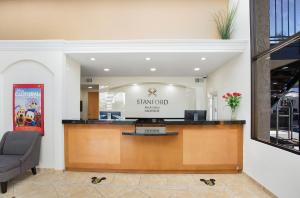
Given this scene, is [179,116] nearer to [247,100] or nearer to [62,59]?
[247,100]

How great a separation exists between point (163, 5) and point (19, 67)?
3.88 meters

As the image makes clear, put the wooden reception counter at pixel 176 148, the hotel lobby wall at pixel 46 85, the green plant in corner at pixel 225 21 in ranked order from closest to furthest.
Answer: the wooden reception counter at pixel 176 148
the hotel lobby wall at pixel 46 85
the green plant in corner at pixel 225 21

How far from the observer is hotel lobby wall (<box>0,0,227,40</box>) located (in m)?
5.13

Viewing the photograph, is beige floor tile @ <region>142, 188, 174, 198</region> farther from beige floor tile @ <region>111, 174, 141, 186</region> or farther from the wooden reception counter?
the wooden reception counter

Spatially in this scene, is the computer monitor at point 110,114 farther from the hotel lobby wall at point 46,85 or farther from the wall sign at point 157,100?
the hotel lobby wall at point 46,85

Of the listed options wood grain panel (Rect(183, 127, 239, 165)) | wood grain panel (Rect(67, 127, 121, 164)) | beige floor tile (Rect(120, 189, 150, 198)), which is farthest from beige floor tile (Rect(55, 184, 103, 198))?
wood grain panel (Rect(183, 127, 239, 165))

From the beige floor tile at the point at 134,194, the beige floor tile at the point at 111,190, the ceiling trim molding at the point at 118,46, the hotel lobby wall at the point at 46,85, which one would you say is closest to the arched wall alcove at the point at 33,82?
the hotel lobby wall at the point at 46,85

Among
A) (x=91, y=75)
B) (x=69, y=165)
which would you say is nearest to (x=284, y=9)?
(x=69, y=165)

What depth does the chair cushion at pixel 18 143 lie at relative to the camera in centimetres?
390

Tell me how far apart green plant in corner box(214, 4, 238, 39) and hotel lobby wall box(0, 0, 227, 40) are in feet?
0.45

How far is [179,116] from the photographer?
8.22 meters

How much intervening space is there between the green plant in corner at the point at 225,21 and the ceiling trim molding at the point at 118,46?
2.22 feet

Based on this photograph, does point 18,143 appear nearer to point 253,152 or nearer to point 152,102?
point 253,152

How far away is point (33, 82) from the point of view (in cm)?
438
